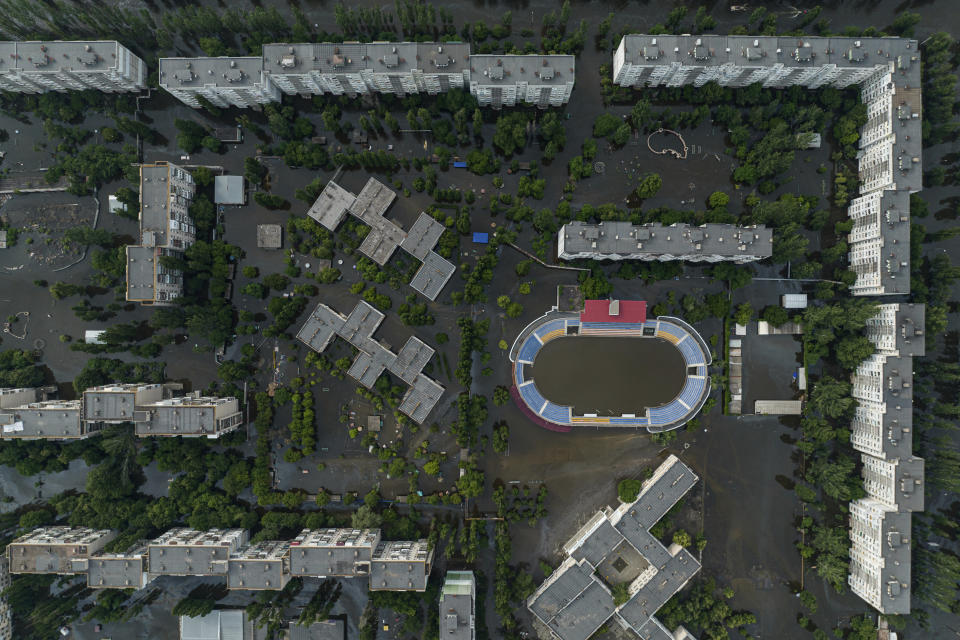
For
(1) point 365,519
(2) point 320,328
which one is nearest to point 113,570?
(1) point 365,519

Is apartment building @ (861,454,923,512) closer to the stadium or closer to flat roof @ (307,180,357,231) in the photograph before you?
the stadium

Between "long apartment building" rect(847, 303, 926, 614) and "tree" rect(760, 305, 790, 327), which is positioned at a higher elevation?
"tree" rect(760, 305, 790, 327)

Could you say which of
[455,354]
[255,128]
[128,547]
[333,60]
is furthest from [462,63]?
[128,547]

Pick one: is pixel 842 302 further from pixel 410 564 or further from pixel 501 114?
pixel 410 564

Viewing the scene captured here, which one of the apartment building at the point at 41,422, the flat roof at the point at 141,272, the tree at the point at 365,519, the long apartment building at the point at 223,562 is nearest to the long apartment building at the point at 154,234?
the flat roof at the point at 141,272

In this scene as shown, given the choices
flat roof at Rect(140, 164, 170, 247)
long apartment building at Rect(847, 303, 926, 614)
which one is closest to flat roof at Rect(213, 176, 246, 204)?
flat roof at Rect(140, 164, 170, 247)

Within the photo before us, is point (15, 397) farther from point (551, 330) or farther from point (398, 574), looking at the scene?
point (551, 330)
